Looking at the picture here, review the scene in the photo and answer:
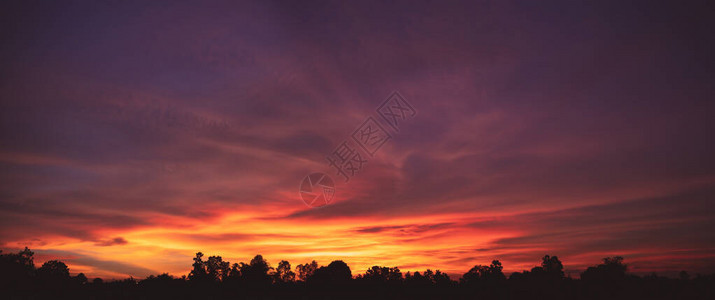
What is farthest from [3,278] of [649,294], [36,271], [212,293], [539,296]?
[649,294]

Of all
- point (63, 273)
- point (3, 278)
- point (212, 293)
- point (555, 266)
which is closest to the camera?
point (212, 293)

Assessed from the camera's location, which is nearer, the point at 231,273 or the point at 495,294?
the point at 495,294

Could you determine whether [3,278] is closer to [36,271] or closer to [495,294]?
[36,271]

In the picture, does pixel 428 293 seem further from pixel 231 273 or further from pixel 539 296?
pixel 231 273

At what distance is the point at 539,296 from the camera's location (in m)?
79.5

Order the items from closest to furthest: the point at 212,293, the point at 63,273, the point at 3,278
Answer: the point at 212,293 → the point at 3,278 → the point at 63,273

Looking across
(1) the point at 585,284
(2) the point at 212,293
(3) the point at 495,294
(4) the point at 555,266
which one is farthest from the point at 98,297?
(4) the point at 555,266

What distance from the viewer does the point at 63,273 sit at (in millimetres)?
155000

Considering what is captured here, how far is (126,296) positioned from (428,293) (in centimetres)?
5946

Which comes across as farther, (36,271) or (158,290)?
(36,271)

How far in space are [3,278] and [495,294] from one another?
5535 inches

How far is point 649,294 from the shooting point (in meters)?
75.4

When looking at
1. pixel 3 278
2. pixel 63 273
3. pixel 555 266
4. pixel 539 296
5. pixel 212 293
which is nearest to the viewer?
pixel 539 296

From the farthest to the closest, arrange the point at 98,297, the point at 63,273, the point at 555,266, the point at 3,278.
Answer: the point at 555,266, the point at 63,273, the point at 3,278, the point at 98,297
